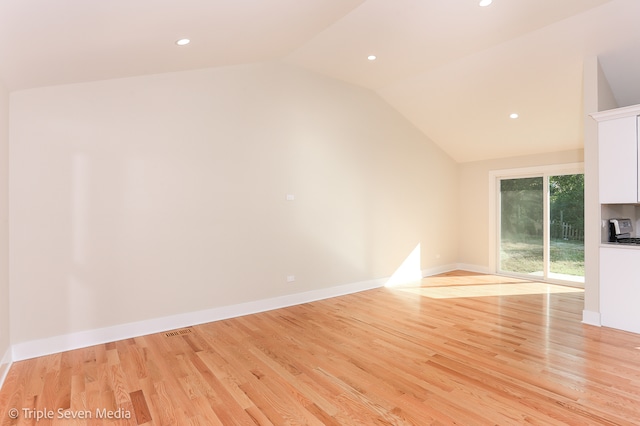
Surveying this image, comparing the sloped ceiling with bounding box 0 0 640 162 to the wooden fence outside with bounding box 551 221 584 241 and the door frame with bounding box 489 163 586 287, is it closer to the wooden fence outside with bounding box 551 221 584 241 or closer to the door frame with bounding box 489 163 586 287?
the door frame with bounding box 489 163 586 287

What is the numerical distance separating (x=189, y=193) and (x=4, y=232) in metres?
1.63

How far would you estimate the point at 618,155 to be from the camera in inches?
147

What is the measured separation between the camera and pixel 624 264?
368 cm

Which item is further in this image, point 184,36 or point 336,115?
point 336,115

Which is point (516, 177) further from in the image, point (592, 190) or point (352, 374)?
point (352, 374)

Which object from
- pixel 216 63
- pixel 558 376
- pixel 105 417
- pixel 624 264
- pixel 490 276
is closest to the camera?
pixel 105 417

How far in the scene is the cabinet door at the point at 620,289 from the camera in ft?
11.8

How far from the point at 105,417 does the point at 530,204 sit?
692 cm

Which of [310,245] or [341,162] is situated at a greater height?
[341,162]

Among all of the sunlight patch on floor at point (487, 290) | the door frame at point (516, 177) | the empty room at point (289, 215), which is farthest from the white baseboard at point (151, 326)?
the door frame at point (516, 177)

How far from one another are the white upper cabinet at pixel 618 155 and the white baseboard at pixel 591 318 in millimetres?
1259

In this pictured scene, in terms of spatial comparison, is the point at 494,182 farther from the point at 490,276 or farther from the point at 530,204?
the point at 490,276

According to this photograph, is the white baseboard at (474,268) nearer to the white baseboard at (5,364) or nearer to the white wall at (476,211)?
the white wall at (476,211)

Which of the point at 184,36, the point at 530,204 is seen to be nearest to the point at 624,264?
the point at 530,204
